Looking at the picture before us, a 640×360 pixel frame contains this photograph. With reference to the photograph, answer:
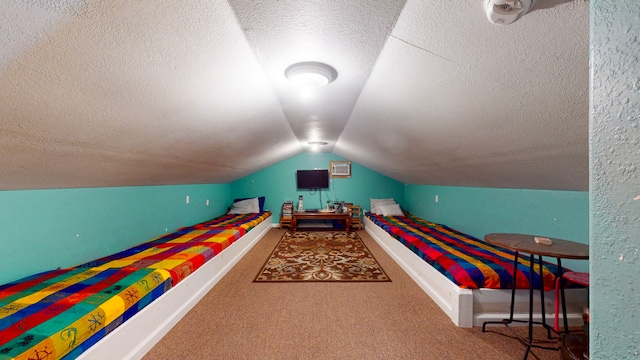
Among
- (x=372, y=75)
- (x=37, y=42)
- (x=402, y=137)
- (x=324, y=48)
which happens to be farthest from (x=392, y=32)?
(x=402, y=137)

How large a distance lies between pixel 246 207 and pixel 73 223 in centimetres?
340

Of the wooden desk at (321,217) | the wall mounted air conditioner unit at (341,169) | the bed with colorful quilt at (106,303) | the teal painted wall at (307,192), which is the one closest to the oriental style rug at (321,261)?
the wooden desk at (321,217)

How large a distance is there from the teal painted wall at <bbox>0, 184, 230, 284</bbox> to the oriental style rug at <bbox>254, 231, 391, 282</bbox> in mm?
1492

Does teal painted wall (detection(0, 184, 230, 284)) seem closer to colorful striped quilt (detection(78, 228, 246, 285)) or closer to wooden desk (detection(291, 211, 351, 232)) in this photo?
colorful striped quilt (detection(78, 228, 246, 285))

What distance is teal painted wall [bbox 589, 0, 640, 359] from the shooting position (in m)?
0.39

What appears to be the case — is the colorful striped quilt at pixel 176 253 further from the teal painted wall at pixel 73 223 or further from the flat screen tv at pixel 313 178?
the flat screen tv at pixel 313 178

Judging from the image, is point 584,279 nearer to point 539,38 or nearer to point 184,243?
point 539,38

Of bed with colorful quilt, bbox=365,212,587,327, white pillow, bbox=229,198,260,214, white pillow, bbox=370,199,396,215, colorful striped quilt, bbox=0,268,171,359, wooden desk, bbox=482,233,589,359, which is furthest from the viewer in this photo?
white pillow, bbox=370,199,396,215

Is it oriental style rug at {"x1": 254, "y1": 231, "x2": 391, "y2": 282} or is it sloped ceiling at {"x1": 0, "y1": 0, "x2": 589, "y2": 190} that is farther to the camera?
oriental style rug at {"x1": 254, "y1": 231, "x2": 391, "y2": 282}

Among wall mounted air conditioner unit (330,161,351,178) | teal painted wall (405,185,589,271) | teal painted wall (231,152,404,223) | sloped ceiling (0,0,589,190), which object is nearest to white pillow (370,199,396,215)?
teal painted wall (231,152,404,223)

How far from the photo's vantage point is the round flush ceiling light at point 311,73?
1479mm

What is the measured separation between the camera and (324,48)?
4.30 feet

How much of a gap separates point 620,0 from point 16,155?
2361mm

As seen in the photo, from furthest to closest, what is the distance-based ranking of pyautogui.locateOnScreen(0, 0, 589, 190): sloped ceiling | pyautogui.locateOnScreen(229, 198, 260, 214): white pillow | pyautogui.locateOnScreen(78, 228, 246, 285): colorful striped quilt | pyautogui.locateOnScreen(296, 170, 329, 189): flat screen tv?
pyautogui.locateOnScreen(296, 170, 329, 189): flat screen tv → pyautogui.locateOnScreen(229, 198, 260, 214): white pillow → pyautogui.locateOnScreen(78, 228, 246, 285): colorful striped quilt → pyautogui.locateOnScreen(0, 0, 589, 190): sloped ceiling
